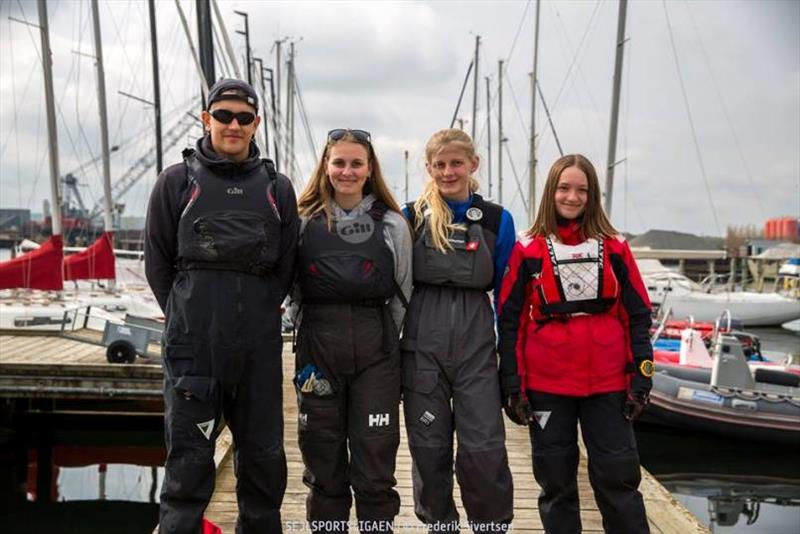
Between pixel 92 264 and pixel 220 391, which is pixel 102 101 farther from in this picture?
pixel 220 391

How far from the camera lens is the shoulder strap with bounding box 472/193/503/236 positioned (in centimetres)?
324

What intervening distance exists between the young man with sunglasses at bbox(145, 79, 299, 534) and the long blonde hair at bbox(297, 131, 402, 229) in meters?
0.20

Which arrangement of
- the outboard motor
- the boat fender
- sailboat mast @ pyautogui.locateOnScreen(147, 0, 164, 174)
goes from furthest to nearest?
sailboat mast @ pyautogui.locateOnScreen(147, 0, 164, 174), the boat fender, the outboard motor

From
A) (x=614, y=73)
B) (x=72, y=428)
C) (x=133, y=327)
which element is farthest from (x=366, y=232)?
(x=614, y=73)

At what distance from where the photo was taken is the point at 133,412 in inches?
414

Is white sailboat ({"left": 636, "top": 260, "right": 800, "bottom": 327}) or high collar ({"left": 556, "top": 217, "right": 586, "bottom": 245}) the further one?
white sailboat ({"left": 636, "top": 260, "right": 800, "bottom": 327})

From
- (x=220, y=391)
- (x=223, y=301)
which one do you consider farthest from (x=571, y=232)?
(x=220, y=391)

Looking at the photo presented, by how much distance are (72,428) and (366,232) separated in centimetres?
973

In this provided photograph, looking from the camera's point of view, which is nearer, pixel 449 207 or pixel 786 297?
pixel 449 207

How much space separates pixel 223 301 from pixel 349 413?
2.49 ft

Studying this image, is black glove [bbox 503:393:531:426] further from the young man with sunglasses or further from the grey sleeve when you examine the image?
the young man with sunglasses

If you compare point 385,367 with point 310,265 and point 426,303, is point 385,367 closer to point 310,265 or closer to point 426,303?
point 426,303

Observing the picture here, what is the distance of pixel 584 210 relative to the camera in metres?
3.30

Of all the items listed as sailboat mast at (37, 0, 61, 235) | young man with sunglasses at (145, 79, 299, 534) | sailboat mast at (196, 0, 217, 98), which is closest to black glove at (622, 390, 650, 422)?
young man with sunglasses at (145, 79, 299, 534)
